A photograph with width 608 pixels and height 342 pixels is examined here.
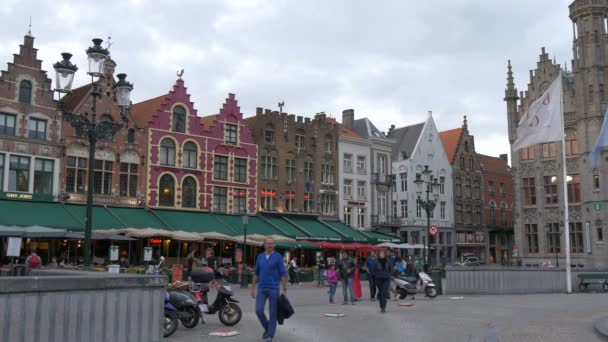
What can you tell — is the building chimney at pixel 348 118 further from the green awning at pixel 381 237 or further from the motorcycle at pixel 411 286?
the motorcycle at pixel 411 286

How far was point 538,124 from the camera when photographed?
2472cm

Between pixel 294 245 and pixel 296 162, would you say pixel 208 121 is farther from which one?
pixel 294 245

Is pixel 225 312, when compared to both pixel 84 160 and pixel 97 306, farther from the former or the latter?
pixel 84 160

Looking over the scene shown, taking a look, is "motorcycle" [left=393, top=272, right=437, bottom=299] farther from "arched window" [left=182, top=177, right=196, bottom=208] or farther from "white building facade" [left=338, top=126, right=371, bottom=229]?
"white building facade" [left=338, top=126, right=371, bottom=229]

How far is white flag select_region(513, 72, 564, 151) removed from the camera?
24.2 m

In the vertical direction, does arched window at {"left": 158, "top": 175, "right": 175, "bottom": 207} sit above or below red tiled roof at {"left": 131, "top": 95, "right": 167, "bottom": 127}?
below

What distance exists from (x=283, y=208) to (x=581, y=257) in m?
22.4

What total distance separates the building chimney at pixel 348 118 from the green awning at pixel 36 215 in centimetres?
2915

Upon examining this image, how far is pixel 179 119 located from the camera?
133 feet

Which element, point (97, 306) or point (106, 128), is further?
point (106, 128)

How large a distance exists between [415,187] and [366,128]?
7.23m

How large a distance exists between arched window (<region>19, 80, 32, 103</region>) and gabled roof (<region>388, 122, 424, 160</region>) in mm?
33956

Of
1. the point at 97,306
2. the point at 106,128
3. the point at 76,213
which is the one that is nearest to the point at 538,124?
the point at 106,128

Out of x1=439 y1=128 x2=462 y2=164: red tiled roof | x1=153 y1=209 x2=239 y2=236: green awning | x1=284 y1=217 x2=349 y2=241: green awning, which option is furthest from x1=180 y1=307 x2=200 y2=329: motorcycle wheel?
x1=439 y1=128 x2=462 y2=164: red tiled roof
